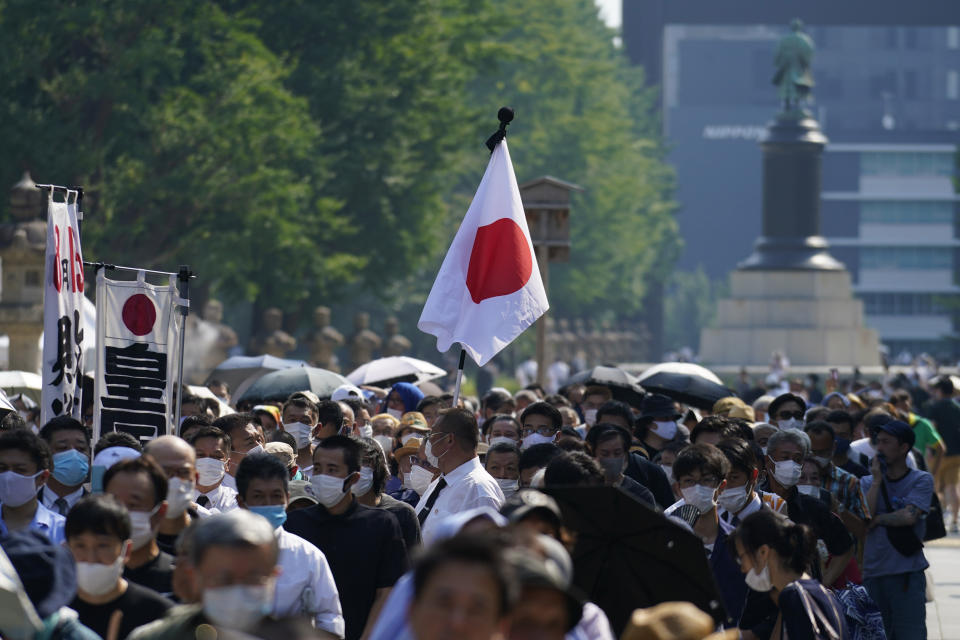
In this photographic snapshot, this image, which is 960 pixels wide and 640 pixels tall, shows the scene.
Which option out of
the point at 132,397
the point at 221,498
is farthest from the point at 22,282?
the point at 221,498

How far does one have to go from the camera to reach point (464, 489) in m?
8.33

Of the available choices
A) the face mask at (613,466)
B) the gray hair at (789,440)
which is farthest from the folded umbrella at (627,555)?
the gray hair at (789,440)

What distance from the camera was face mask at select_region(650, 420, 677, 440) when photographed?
12.2m

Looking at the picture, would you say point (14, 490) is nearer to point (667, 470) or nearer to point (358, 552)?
point (358, 552)

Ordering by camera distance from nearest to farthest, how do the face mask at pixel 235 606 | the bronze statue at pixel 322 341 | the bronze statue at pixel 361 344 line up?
the face mask at pixel 235 606, the bronze statue at pixel 322 341, the bronze statue at pixel 361 344

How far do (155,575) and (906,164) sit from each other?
11567 centimetres

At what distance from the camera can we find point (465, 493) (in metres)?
8.32

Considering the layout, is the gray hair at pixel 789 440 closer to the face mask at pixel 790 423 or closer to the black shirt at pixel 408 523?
the black shirt at pixel 408 523

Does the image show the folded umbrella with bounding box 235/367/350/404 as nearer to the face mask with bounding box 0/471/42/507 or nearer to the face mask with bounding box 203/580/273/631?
the face mask with bounding box 0/471/42/507

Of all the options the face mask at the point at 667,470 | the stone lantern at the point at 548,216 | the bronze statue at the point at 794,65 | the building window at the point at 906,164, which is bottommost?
the face mask at the point at 667,470

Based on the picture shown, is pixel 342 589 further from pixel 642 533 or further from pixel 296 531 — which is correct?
pixel 642 533

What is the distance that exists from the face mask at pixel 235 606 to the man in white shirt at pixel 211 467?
384 centimetres

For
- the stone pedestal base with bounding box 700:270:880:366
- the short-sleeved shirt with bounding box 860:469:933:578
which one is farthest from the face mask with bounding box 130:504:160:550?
the stone pedestal base with bounding box 700:270:880:366

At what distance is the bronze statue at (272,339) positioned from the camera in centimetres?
3488
